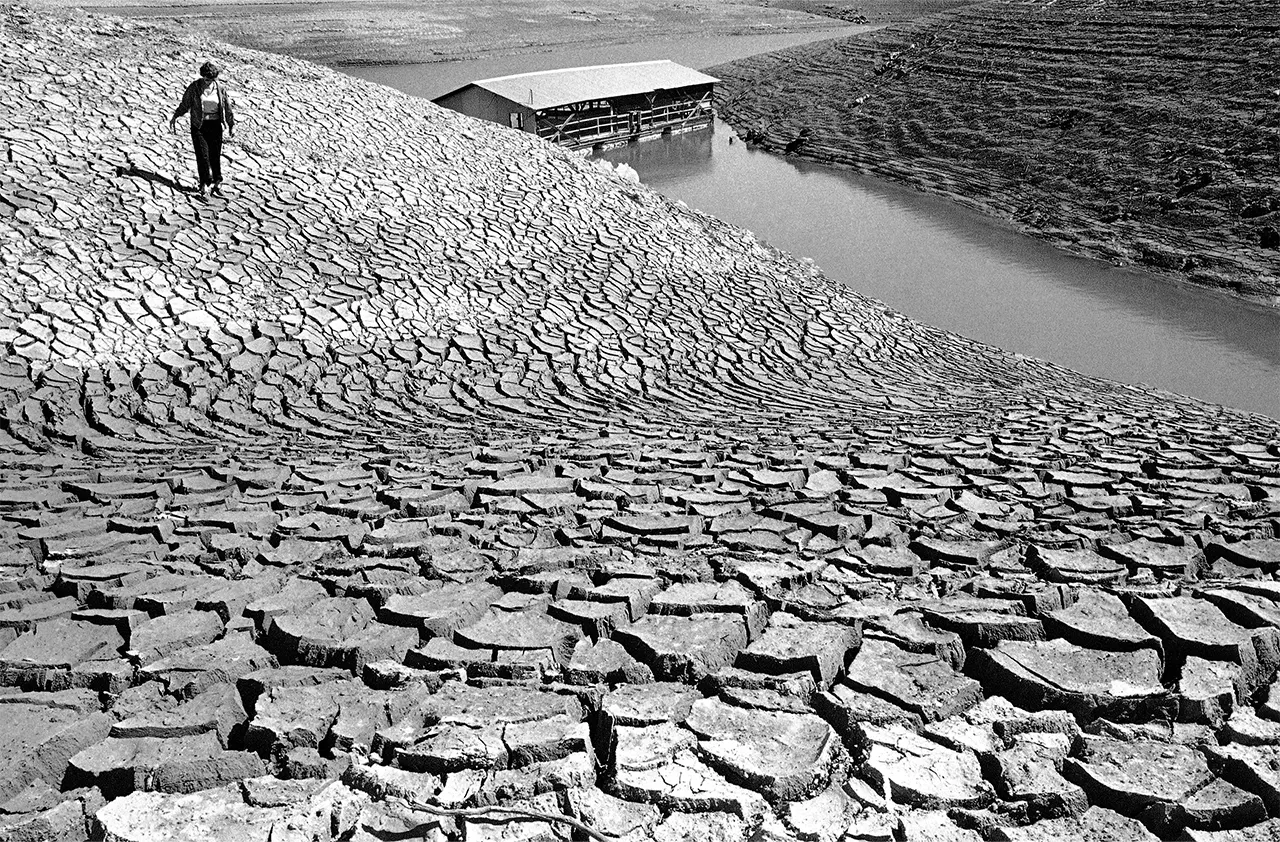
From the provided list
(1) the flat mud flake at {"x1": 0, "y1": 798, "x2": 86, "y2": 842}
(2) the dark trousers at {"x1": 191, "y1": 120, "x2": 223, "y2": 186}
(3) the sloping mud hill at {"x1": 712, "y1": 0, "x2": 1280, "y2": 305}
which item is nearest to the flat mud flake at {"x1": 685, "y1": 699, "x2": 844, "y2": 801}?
(1) the flat mud flake at {"x1": 0, "y1": 798, "x2": 86, "y2": 842}

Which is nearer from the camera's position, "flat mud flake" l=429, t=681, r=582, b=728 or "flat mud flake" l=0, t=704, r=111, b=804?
"flat mud flake" l=0, t=704, r=111, b=804

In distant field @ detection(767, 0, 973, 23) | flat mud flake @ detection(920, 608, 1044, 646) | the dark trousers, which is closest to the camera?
flat mud flake @ detection(920, 608, 1044, 646)

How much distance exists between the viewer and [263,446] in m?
6.69

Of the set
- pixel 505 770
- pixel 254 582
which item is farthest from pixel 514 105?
pixel 505 770

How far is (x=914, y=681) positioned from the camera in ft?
10.5

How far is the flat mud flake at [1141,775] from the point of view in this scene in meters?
2.60

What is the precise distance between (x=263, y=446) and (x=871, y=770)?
5.03 metres

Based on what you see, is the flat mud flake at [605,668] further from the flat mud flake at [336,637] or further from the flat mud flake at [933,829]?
the flat mud flake at [933,829]

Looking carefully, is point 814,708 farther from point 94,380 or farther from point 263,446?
point 94,380

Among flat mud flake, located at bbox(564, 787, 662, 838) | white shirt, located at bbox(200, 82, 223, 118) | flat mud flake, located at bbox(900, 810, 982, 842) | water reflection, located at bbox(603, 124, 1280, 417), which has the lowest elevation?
water reflection, located at bbox(603, 124, 1280, 417)

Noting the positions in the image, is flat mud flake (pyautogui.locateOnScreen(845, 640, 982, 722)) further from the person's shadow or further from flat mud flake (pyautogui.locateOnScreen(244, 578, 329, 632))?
the person's shadow

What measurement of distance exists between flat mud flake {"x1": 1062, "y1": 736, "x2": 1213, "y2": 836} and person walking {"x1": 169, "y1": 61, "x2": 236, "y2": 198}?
9.56 meters

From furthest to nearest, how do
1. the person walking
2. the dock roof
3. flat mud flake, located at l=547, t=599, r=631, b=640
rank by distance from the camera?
the dock roof < the person walking < flat mud flake, located at l=547, t=599, r=631, b=640

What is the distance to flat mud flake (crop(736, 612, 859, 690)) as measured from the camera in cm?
326
